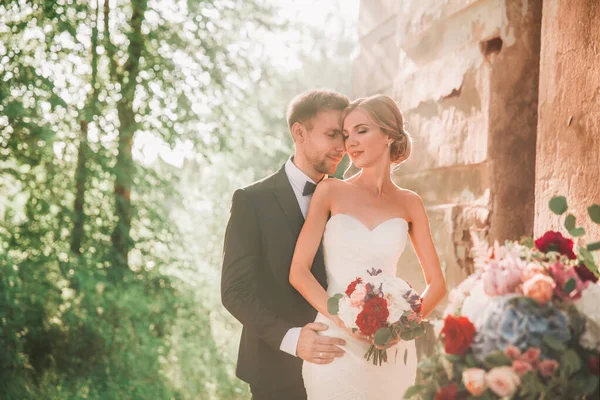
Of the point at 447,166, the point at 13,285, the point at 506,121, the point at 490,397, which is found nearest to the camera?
the point at 490,397

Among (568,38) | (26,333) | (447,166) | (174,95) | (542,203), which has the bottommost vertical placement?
(26,333)

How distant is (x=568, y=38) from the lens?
2312mm

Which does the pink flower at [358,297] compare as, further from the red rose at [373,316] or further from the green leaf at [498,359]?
the green leaf at [498,359]

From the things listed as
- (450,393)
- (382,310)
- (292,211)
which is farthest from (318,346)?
(450,393)

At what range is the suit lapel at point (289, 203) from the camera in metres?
2.79

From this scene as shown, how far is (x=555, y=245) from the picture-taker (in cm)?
178

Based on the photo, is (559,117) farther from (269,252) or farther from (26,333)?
(26,333)

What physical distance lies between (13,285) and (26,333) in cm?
39

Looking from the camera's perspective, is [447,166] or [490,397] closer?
[490,397]

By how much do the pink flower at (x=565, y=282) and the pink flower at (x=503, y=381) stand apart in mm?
226

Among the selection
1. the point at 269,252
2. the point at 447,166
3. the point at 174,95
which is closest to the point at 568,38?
the point at 447,166

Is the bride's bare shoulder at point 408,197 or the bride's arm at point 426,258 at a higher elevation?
the bride's bare shoulder at point 408,197

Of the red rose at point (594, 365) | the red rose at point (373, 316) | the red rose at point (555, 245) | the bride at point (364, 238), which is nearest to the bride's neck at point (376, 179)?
the bride at point (364, 238)

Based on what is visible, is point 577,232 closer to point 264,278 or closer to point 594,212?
point 594,212
